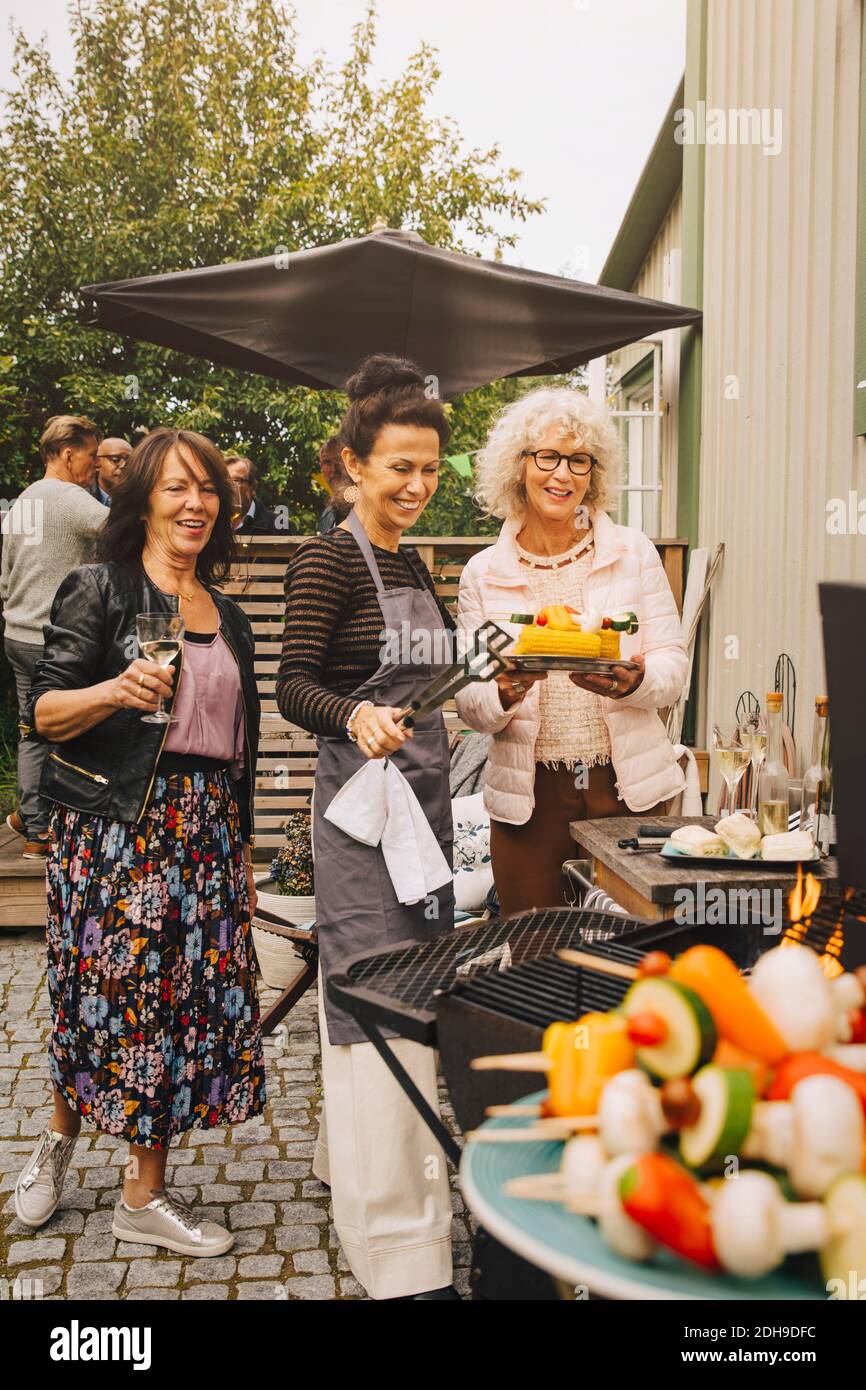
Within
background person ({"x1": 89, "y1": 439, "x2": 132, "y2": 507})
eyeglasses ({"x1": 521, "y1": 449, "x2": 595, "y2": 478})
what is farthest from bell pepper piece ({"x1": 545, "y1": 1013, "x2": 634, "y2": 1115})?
background person ({"x1": 89, "y1": 439, "x2": 132, "y2": 507})

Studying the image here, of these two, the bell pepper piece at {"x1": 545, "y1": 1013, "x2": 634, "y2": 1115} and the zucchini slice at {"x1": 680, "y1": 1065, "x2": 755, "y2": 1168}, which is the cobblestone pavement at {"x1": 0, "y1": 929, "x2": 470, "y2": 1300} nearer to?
the bell pepper piece at {"x1": 545, "y1": 1013, "x2": 634, "y2": 1115}

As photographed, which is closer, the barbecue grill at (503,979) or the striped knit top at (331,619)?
the barbecue grill at (503,979)

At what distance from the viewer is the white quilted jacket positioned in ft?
10.5

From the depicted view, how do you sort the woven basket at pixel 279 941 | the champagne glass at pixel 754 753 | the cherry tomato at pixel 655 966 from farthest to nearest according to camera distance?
the woven basket at pixel 279 941, the champagne glass at pixel 754 753, the cherry tomato at pixel 655 966

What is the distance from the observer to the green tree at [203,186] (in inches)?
563

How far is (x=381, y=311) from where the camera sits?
5746 millimetres

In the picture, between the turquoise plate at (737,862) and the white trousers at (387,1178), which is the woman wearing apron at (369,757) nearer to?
the white trousers at (387,1178)

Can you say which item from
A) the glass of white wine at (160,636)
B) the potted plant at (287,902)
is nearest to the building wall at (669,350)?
the potted plant at (287,902)

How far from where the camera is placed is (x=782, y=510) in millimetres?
5066

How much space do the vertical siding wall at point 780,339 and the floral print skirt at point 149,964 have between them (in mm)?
1740
